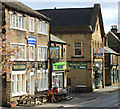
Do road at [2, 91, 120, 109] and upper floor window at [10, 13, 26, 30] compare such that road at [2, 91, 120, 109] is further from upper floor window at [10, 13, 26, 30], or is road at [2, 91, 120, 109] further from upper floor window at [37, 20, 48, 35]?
upper floor window at [37, 20, 48, 35]

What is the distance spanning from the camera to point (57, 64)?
40812 millimetres

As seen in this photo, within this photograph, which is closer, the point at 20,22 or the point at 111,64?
the point at 20,22

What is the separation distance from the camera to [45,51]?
1510 inches

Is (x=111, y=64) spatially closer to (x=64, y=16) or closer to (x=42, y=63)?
(x=64, y=16)

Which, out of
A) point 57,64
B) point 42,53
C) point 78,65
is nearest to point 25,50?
point 42,53

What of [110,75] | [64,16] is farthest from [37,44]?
[110,75]

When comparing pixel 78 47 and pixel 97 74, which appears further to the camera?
pixel 97 74

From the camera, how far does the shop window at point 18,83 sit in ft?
102

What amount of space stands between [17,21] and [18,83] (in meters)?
6.07

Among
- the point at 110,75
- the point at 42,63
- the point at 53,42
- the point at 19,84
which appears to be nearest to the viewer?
the point at 19,84

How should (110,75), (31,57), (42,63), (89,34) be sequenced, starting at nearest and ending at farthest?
1. (31,57)
2. (42,63)
3. (89,34)
4. (110,75)

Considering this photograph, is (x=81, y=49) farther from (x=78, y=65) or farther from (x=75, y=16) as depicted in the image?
(x=75, y=16)

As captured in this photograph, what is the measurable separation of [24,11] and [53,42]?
831 centimetres

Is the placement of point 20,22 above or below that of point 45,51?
above
